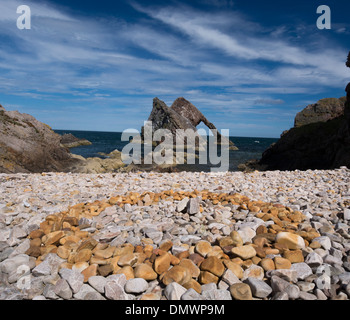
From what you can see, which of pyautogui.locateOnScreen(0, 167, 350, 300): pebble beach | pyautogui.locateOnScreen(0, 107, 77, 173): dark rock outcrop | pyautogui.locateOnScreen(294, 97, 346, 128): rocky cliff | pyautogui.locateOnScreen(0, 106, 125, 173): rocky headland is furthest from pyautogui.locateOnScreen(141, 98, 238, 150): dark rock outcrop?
pyautogui.locateOnScreen(0, 167, 350, 300): pebble beach

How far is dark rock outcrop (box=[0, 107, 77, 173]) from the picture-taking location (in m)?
11.5

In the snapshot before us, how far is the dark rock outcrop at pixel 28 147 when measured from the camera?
11.5 metres

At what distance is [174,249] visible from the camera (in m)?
2.82

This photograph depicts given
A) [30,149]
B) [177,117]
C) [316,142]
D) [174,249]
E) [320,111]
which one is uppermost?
[177,117]

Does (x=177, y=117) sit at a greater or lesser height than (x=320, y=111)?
greater

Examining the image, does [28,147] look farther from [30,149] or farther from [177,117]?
[177,117]

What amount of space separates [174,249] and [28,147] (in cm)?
1316

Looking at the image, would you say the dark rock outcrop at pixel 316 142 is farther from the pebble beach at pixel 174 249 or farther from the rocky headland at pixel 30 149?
the rocky headland at pixel 30 149

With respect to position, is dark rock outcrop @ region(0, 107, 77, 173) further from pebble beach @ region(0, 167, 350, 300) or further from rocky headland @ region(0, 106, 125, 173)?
pebble beach @ region(0, 167, 350, 300)

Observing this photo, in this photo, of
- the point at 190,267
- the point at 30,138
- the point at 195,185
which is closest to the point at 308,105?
the point at 195,185

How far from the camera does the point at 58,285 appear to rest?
2240mm

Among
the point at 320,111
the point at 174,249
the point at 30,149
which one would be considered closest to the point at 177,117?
the point at 320,111

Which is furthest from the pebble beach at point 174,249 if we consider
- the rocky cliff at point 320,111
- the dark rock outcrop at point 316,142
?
the rocky cliff at point 320,111

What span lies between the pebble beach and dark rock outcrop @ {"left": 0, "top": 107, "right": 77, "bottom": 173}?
8.13 metres
